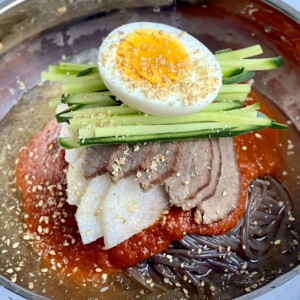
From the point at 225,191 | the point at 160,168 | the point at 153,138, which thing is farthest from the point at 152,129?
the point at 225,191

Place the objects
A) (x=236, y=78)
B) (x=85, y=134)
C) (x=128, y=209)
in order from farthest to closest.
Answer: (x=236, y=78) → (x=128, y=209) → (x=85, y=134)

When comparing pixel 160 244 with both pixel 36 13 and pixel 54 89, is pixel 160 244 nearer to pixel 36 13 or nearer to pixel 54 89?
pixel 54 89

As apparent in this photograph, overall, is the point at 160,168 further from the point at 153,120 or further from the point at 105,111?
the point at 105,111

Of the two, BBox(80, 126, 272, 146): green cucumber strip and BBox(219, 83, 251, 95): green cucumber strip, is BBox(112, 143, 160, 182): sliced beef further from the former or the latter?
BBox(219, 83, 251, 95): green cucumber strip

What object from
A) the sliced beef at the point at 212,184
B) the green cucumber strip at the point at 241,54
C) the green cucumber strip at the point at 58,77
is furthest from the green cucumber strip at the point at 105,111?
the green cucumber strip at the point at 241,54

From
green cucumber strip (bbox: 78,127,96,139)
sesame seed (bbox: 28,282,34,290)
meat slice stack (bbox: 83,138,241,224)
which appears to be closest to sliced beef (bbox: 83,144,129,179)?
meat slice stack (bbox: 83,138,241,224)

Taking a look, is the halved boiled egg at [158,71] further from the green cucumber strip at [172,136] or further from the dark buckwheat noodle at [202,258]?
the dark buckwheat noodle at [202,258]

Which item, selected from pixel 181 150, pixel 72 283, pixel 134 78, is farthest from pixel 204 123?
pixel 72 283
